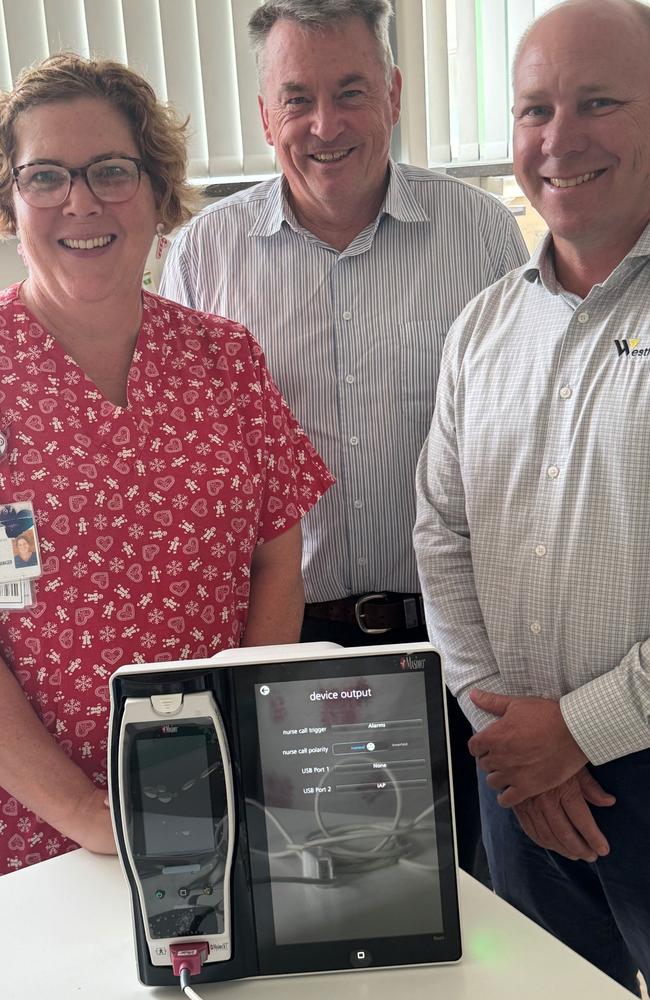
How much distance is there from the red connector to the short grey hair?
158cm

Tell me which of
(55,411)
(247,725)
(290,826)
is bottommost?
(290,826)

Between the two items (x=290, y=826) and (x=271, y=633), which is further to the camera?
(x=271, y=633)

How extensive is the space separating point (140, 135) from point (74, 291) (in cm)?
28

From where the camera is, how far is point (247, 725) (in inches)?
36.6

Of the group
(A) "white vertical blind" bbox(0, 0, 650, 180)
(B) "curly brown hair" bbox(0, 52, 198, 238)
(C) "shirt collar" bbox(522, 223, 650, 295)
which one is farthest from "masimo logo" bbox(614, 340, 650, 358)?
(A) "white vertical blind" bbox(0, 0, 650, 180)

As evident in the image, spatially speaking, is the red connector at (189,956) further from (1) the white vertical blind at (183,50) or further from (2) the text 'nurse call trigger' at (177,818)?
(1) the white vertical blind at (183,50)

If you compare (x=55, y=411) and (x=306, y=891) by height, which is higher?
(x=55, y=411)

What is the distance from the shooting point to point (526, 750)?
1.41 meters

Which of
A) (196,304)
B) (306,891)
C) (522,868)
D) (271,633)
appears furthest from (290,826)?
(196,304)

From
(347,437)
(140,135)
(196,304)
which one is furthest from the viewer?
(196,304)

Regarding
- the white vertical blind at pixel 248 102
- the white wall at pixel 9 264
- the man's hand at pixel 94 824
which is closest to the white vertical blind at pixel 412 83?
the white vertical blind at pixel 248 102

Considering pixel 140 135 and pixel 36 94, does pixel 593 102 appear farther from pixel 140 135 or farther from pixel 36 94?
pixel 36 94

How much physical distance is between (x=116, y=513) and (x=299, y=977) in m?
0.68

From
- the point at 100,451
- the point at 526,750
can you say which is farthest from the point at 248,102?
the point at 526,750
